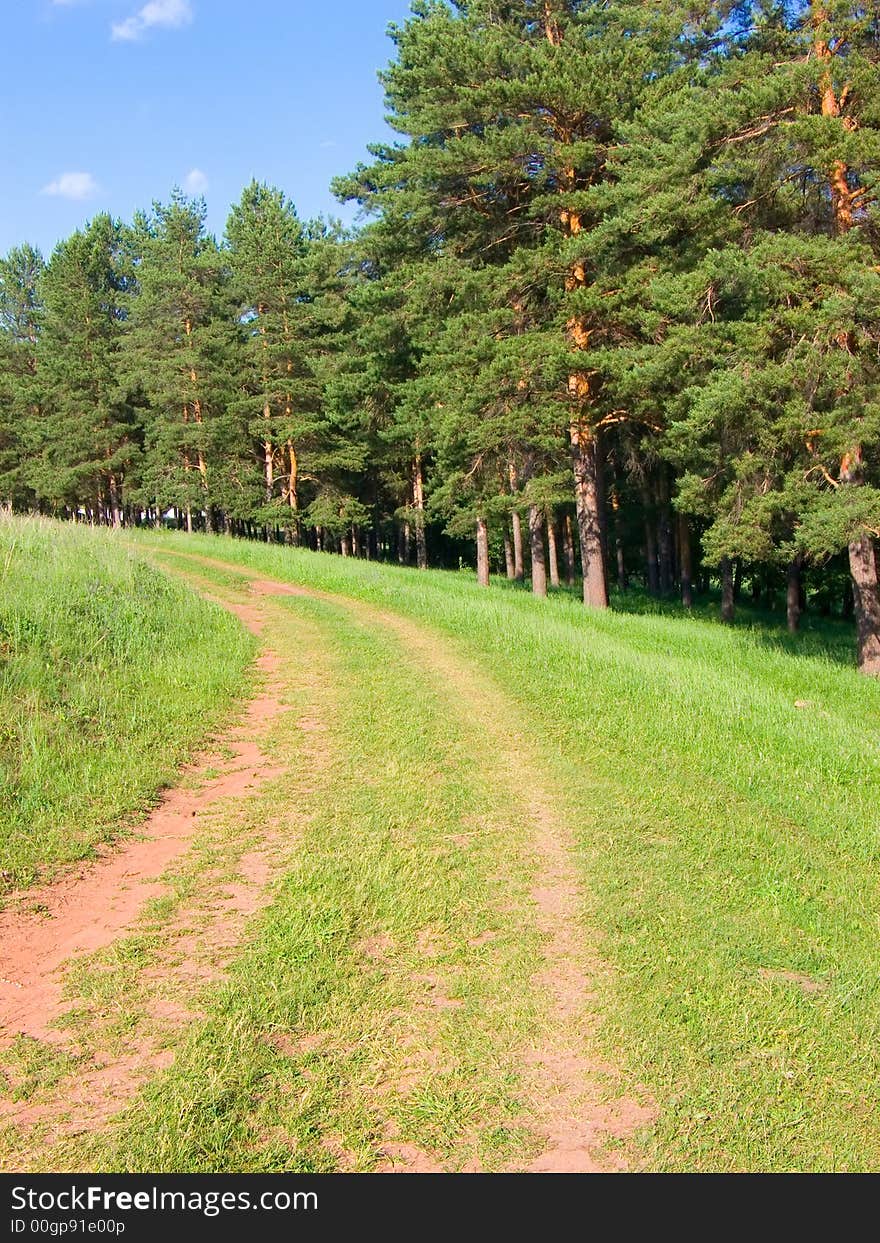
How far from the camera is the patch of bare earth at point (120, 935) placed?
137 inches

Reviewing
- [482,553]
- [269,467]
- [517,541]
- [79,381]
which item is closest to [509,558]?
[517,541]

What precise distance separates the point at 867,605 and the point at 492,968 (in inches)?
484

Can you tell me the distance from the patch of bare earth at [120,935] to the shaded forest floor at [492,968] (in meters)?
0.02

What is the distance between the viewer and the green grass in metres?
3.52

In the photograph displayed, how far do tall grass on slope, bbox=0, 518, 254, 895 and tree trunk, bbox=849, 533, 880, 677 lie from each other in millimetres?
9967

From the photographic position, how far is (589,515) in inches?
770

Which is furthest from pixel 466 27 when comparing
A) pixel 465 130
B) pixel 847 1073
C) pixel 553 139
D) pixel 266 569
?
pixel 847 1073

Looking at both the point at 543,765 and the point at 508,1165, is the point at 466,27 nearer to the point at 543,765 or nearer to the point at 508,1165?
the point at 543,765

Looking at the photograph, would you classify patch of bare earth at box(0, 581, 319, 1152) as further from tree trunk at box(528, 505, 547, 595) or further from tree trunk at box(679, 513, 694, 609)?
tree trunk at box(679, 513, 694, 609)

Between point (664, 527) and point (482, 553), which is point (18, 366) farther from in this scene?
point (664, 527)

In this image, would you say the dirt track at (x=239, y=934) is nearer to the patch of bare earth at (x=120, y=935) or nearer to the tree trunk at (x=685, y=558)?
the patch of bare earth at (x=120, y=935)

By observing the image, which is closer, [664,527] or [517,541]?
[664,527]

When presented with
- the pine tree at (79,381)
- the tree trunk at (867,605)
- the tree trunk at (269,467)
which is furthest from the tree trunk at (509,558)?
the tree trunk at (867,605)

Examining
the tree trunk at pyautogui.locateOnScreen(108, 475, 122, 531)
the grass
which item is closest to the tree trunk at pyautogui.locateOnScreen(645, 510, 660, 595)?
the grass
